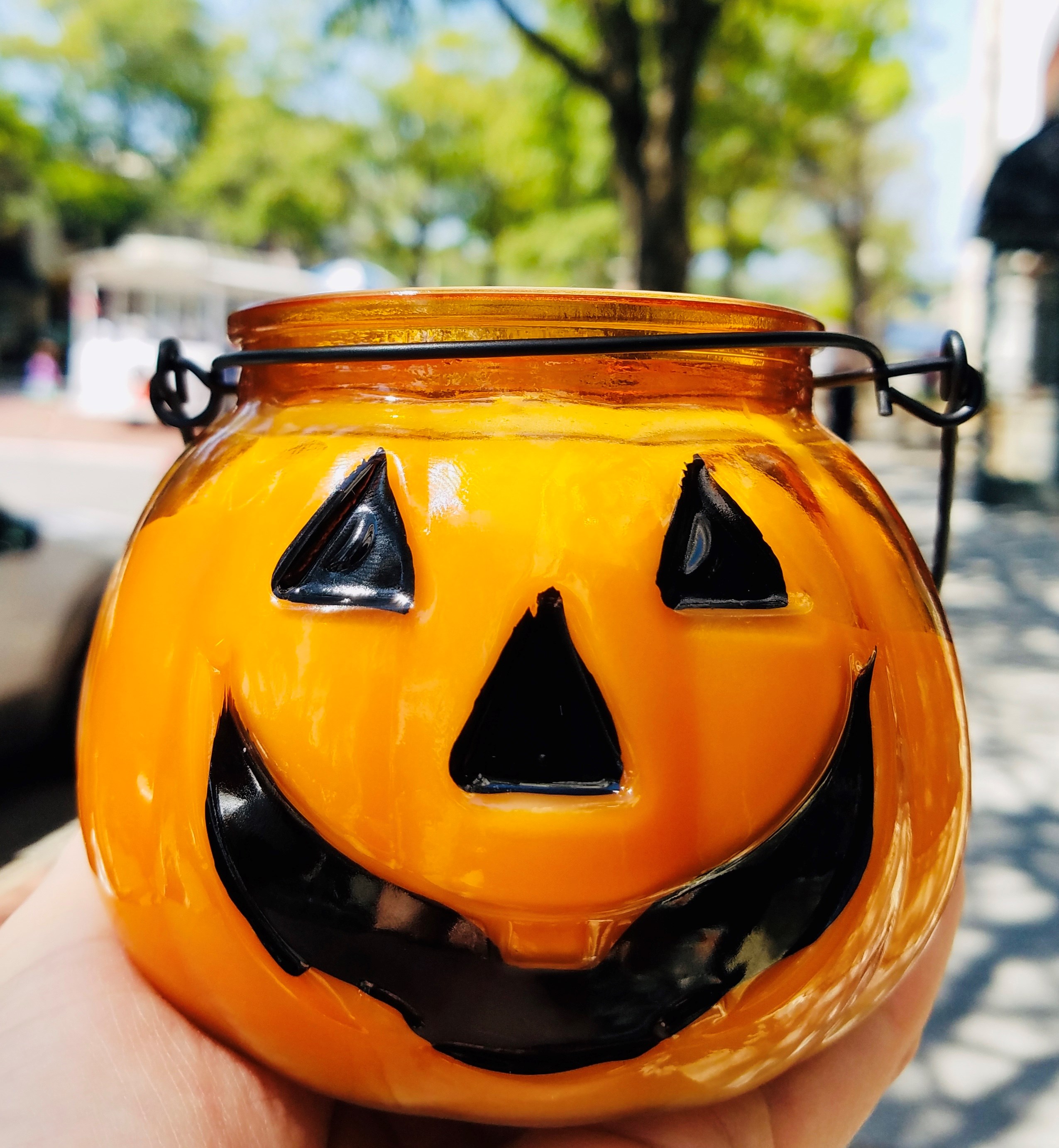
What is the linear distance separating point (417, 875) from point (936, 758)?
51cm

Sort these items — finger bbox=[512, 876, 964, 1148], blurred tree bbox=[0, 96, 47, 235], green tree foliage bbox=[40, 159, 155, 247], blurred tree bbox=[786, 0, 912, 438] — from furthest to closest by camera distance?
green tree foliage bbox=[40, 159, 155, 247], blurred tree bbox=[0, 96, 47, 235], blurred tree bbox=[786, 0, 912, 438], finger bbox=[512, 876, 964, 1148]

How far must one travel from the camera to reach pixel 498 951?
2.62 ft

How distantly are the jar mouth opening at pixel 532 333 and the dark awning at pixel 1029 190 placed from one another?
7.27 meters

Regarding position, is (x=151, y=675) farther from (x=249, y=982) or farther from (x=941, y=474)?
(x=941, y=474)

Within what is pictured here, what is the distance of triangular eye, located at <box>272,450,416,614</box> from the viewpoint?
2.63ft

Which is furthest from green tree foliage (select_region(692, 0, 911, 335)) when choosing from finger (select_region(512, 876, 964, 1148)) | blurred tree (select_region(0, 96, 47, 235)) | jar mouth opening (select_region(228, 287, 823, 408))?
blurred tree (select_region(0, 96, 47, 235))

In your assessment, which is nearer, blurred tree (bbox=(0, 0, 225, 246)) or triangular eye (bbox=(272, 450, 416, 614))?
triangular eye (bbox=(272, 450, 416, 614))

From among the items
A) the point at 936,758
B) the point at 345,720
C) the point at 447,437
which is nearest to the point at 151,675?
the point at 345,720

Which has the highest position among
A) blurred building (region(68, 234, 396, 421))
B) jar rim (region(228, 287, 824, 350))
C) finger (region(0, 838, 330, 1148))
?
blurred building (region(68, 234, 396, 421))

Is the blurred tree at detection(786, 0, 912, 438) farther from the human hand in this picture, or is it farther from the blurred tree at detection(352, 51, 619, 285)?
the blurred tree at detection(352, 51, 619, 285)

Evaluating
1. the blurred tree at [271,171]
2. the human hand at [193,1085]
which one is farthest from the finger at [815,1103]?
the blurred tree at [271,171]

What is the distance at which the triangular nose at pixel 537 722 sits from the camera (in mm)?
774

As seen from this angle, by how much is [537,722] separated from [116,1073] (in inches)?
21.7

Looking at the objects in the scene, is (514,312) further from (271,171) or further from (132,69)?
(132,69)
